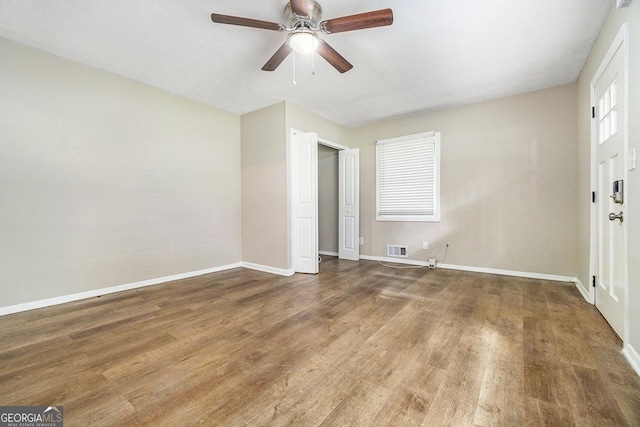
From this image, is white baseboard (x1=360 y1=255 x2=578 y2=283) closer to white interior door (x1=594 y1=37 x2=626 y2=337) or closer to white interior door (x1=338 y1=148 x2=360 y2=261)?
white interior door (x1=338 y1=148 x2=360 y2=261)

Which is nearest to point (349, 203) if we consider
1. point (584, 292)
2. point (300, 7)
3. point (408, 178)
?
point (408, 178)

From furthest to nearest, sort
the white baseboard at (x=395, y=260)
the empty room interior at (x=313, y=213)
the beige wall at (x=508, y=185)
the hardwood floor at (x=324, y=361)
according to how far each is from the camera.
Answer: the white baseboard at (x=395, y=260), the beige wall at (x=508, y=185), the empty room interior at (x=313, y=213), the hardwood floor at (x=324, y=361)

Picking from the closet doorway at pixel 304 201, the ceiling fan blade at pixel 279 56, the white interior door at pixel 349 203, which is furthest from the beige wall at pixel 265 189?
the white interior door at pixel 349 203

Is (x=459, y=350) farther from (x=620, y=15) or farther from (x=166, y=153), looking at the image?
(x=166, y=153)

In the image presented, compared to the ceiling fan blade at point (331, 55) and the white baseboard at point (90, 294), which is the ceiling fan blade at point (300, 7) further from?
the white baseboard at point (90, 294)

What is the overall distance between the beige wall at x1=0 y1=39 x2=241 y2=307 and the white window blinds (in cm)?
297

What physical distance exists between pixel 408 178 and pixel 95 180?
4519mm

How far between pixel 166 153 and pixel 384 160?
11.8 feet

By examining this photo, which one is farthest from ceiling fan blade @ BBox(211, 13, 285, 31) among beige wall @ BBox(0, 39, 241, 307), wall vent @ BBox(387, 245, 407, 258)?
wall vent @ BBox(387, 245, 407, 258)

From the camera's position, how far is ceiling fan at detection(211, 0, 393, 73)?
6.06 feet

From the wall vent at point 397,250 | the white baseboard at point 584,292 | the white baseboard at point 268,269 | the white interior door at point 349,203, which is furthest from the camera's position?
the white interior door at point 349,203

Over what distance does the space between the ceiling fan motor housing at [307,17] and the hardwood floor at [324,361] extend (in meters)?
2.51

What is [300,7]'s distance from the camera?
71.5 inches

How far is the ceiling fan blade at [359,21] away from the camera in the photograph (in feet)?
6.01
